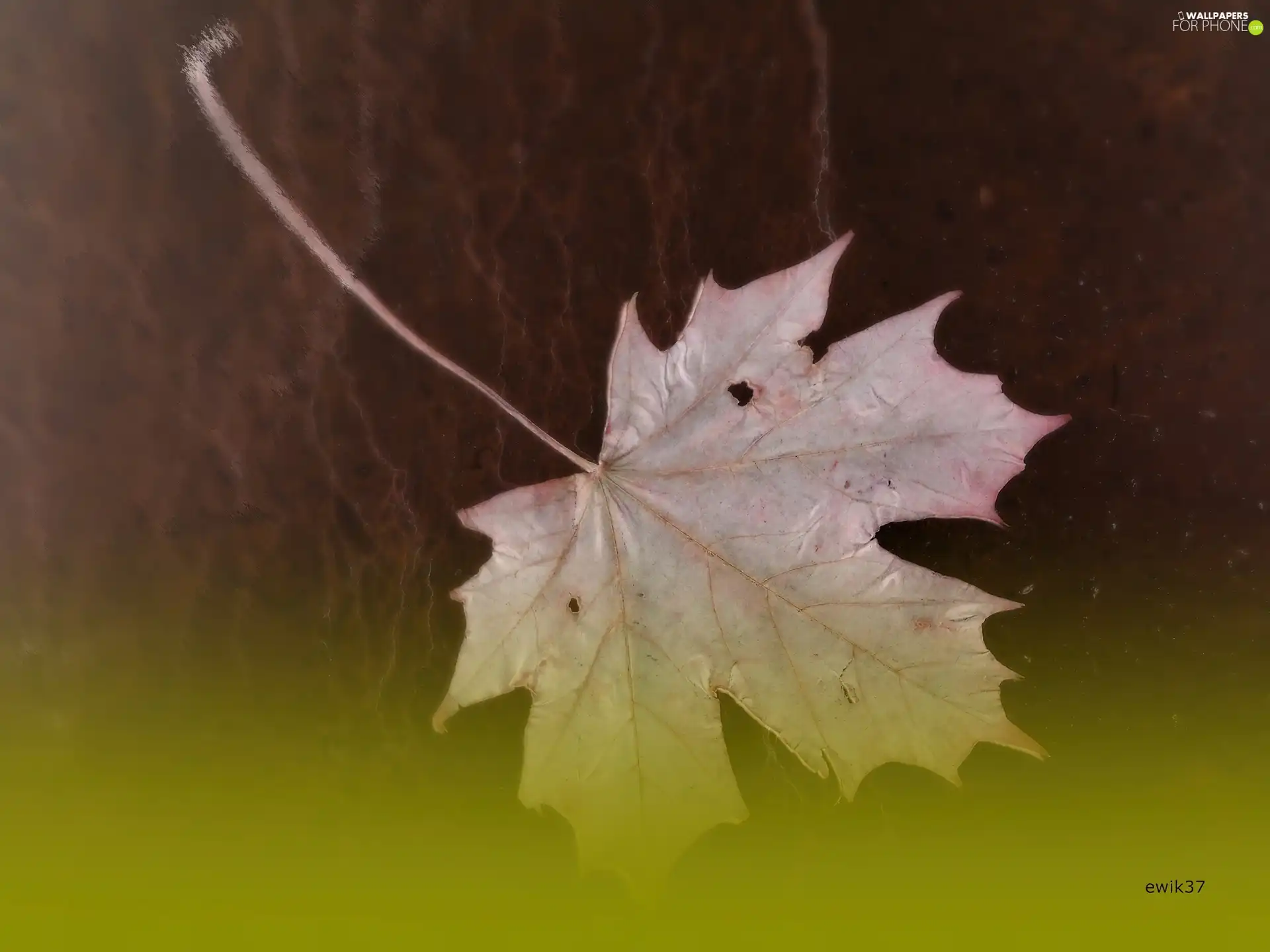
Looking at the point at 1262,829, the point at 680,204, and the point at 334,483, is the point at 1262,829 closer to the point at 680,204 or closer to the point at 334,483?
the point at 680,204

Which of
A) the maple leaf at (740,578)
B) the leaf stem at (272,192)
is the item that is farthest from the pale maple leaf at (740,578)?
the leaf stem at (272,192)

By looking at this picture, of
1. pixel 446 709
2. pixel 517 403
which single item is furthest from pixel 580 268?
pixel 446 709

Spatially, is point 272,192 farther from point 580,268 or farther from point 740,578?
point 740,578

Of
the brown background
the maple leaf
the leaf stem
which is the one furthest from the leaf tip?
the leaf stem

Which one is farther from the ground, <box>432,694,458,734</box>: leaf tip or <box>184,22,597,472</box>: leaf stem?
<box>184,22,597,472</box>: leaf stem

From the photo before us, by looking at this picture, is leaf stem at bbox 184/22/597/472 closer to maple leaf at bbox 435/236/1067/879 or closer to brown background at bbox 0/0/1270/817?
brown background at bbox 0/0/1270/817

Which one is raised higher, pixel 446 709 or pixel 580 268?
pixel 580 268

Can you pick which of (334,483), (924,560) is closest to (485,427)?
(334,483)
